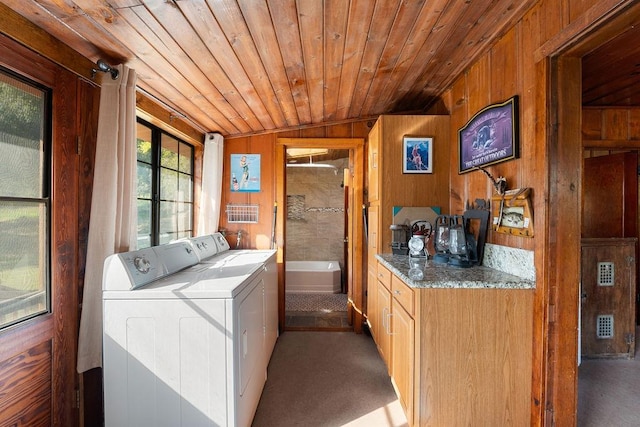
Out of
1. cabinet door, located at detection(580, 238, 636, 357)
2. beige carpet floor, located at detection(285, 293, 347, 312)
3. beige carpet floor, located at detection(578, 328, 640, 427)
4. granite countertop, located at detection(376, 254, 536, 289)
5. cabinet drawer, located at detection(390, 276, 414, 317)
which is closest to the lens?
granite countertop, located at detection(376, 254, 536, 289)

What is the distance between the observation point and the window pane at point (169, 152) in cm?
239

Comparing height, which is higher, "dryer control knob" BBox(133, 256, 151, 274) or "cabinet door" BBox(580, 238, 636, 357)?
"dryer control knob" BBox(133, 256, 151, 274)

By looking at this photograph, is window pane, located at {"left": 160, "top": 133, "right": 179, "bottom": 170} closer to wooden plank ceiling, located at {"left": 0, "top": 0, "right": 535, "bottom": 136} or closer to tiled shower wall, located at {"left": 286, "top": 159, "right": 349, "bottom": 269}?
wooden plank ceiling, located at {"left": 0, "top": 0, "right": 535, "bottom": 136}

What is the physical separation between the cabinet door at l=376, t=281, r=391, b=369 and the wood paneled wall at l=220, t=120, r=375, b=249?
1.33 meters

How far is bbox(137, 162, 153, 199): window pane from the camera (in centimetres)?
210

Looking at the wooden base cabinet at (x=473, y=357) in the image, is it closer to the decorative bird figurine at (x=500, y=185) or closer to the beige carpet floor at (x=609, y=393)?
the decorative bird figurine at (x=500, y=185)

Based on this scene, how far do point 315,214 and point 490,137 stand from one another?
12.5 feet

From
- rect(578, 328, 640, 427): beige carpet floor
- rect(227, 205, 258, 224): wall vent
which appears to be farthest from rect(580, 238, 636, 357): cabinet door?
rect(227, 205, 258, 224): wall vent

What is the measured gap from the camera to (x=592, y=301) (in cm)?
248

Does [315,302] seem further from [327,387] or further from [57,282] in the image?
[57,282]

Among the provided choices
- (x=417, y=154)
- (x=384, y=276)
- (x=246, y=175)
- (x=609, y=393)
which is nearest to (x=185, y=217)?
(x=246, y=175)

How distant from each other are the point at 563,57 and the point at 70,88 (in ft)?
7.83

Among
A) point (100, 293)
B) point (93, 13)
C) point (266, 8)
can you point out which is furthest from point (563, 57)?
point (100, 293)

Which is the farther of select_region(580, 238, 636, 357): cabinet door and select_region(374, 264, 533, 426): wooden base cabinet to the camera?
select_region(580, 238, 636, 357): cabinet door
